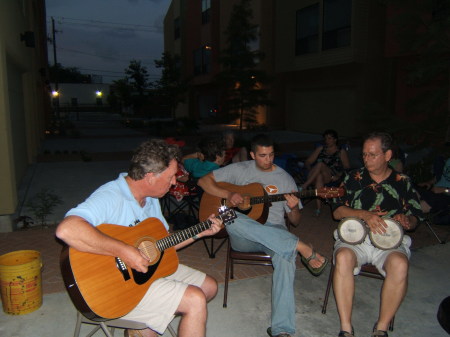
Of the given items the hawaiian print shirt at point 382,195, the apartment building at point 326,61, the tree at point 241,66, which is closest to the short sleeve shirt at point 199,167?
the hawaiian print shirt at point 382,195

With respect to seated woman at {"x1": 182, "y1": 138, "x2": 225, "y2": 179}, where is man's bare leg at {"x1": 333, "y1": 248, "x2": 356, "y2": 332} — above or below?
below

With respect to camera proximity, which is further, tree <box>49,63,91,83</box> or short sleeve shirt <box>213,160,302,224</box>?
tree <box>49,63,91,83</box>

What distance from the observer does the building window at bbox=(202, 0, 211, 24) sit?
3032 cm

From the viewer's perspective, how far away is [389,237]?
3203 millimetres

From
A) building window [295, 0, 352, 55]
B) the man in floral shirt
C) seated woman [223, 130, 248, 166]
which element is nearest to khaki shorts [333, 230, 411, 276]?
the man in floral shirt

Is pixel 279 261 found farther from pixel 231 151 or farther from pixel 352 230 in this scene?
pixel 231 151

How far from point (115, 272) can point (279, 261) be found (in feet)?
4.37

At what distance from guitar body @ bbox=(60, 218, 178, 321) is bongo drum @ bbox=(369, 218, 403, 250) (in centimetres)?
181

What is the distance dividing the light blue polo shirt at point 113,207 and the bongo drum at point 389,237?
6.12ft

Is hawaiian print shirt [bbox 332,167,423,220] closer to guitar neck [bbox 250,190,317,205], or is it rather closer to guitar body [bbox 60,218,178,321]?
guitar neck [bbox 250,190,317,205]

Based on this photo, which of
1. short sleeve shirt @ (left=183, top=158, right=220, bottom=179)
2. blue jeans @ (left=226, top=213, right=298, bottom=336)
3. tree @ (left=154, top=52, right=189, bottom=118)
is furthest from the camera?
tree @ (left=154, top=52, right=189, bottom=118)

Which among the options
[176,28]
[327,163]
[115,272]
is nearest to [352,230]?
[115,272]

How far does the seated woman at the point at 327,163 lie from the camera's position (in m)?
6.72

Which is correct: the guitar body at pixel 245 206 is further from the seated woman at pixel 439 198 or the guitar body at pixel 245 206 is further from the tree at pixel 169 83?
the tree at pixel 169 83
